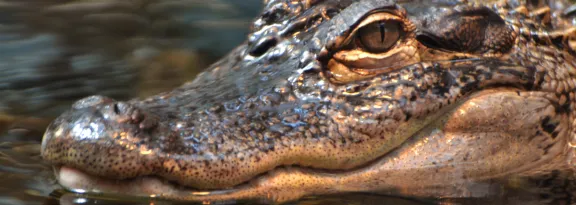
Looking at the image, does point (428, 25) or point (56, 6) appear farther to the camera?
point (56, 6)

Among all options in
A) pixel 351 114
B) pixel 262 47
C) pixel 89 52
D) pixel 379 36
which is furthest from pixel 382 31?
pixel 89 52

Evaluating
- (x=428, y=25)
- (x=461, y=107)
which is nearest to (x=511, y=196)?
(x=461, y=107)

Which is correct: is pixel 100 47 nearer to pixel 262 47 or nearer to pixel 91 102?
pixel 262 47

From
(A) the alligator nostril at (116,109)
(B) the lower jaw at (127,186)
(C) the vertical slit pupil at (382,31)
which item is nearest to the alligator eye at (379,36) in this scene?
(C) the vertical slit pupil at (382,31)

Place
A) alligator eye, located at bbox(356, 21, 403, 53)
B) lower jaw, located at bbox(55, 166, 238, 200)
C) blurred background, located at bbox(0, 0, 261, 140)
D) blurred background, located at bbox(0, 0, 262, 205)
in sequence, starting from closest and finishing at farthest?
lower jaw, located at bbox(55, 166, 238, 200) < alligator eye, located at bbox(356, 21, 403, 53) < blurred background, located at bbox(0, 0, 262, 205) < blurred background, located at bbox(0, 0, 261, 140)

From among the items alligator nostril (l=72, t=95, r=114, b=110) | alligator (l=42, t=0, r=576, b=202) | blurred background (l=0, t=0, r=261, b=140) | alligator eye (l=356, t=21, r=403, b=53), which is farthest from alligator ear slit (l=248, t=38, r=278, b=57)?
blurred background (l=0, t=0, r=261, b=140)

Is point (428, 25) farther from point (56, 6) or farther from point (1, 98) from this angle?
point (56, 6)

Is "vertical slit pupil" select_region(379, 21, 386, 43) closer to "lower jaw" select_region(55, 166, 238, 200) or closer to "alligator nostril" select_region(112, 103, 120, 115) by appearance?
"lower jaw" select_region(55, 166, 238, 200)
